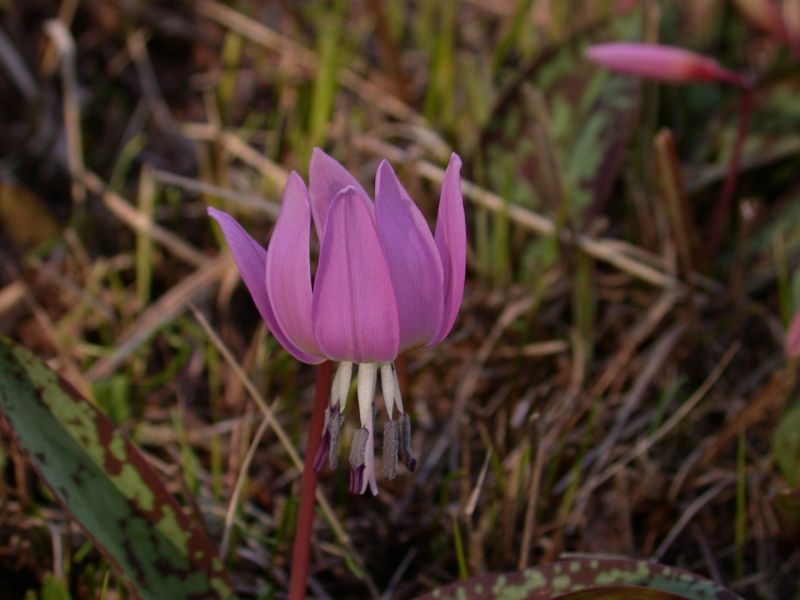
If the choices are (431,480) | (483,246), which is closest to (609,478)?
(431,480)

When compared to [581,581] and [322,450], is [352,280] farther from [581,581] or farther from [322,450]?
[581,581]

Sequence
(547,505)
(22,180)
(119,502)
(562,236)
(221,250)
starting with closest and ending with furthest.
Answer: (119,502) → (547,505) → (562,236) → (221,250) → (22,180)

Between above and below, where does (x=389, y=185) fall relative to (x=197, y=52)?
below

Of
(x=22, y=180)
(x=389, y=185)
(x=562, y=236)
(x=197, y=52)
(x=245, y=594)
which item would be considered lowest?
(x=245, y=594)

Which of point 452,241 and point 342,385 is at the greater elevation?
point 452,241

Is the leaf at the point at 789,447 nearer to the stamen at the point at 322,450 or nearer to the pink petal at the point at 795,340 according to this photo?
the pink petal at the point at 795,340

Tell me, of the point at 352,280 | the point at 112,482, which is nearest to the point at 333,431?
the point at 352,280

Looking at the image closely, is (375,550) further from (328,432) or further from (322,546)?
(328,432)
